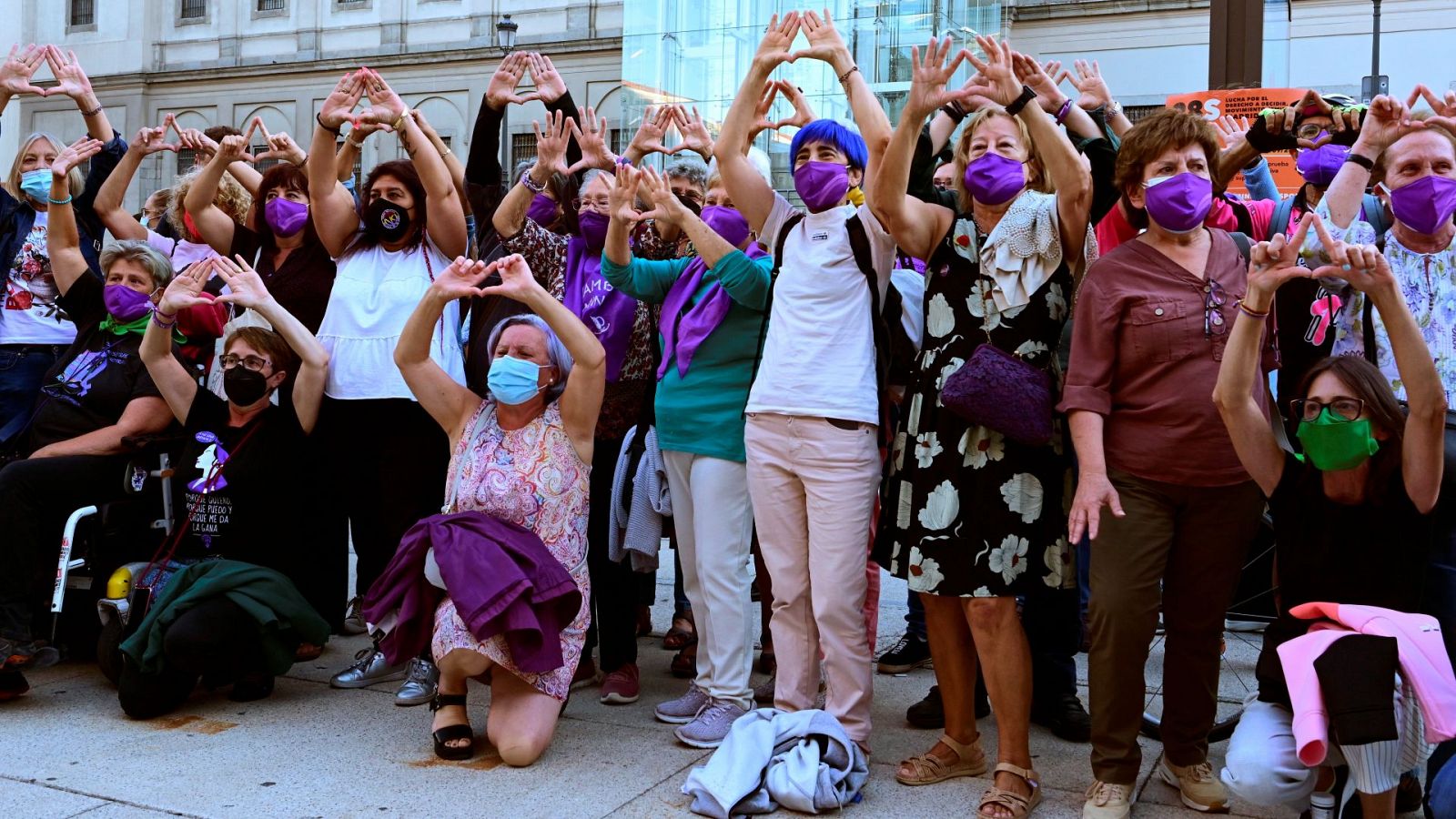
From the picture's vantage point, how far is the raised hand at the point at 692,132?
207 inches

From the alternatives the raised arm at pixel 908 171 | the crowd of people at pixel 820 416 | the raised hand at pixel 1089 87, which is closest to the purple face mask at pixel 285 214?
the crowd of people at pixel 820 416

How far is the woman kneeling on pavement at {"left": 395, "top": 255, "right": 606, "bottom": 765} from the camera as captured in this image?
14.6 ft

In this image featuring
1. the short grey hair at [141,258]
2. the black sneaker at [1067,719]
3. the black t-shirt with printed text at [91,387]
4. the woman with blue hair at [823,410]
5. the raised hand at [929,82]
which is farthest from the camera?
the short grey hair at [141,258]

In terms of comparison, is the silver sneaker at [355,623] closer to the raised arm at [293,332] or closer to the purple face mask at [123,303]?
the raised arm at [293,332]

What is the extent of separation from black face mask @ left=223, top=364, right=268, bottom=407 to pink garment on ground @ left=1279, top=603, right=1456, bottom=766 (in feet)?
12.6

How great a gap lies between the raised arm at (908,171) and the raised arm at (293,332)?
7.77 feet

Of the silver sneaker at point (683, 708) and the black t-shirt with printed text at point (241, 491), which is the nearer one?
the silver sneaker at point (683, 708)

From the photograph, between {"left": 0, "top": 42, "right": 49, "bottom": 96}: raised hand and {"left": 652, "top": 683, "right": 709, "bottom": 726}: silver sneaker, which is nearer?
{"left": 652, "top": 683, "right": 709, "bottom": 726}: silver sneaker

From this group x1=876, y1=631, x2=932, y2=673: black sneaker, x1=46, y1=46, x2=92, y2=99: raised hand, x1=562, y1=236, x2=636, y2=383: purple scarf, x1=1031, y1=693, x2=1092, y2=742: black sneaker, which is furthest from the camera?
x1=46, y1=46, x2=92, y2=99: raised hand

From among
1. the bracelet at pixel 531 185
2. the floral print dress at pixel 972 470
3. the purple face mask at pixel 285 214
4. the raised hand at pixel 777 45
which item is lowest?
the floral print dress at pixel 972 470

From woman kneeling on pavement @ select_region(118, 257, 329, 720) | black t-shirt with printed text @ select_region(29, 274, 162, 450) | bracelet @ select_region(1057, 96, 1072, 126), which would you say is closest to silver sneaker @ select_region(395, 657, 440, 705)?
woman kneeling on pavement @ select_region(118, 257, 329, 720)

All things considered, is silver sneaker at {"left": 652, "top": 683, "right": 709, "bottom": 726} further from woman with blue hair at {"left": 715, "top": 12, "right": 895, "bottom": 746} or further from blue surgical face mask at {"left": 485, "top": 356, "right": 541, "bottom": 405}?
blue surgical face mask at {"left": 485, "top": 356, "right": 541, "bottom": 405}

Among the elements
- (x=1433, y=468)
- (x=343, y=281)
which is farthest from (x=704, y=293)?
(x=1433, y=468)

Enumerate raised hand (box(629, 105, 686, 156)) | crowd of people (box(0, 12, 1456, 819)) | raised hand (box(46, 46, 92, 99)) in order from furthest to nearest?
raised hand (box(46, 46, 92, 99)) < raised hand (box(629, 105, 686, 156)) < crowd of people (box(0, 12, 1456, 819))
